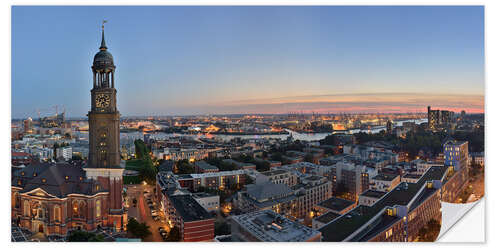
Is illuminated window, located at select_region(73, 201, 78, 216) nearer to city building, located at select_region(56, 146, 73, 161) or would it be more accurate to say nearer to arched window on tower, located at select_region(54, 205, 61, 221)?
arched window on tower, located at select_region(54, 205, 61, 221)

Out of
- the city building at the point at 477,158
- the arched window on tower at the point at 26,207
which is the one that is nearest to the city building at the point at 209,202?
the arched window on tower at the point at 26,207

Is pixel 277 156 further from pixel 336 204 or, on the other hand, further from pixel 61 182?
pixel 61 182

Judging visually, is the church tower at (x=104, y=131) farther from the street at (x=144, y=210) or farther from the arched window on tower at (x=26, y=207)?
the arched window on tower at (x=26, y=207)

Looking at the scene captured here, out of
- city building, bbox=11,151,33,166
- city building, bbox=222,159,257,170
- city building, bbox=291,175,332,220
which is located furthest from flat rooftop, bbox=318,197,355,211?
city building, bbox=11,151,33,166

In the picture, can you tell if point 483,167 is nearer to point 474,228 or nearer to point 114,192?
point 474,228

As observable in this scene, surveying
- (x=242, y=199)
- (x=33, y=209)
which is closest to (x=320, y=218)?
(x=242, y=199)
